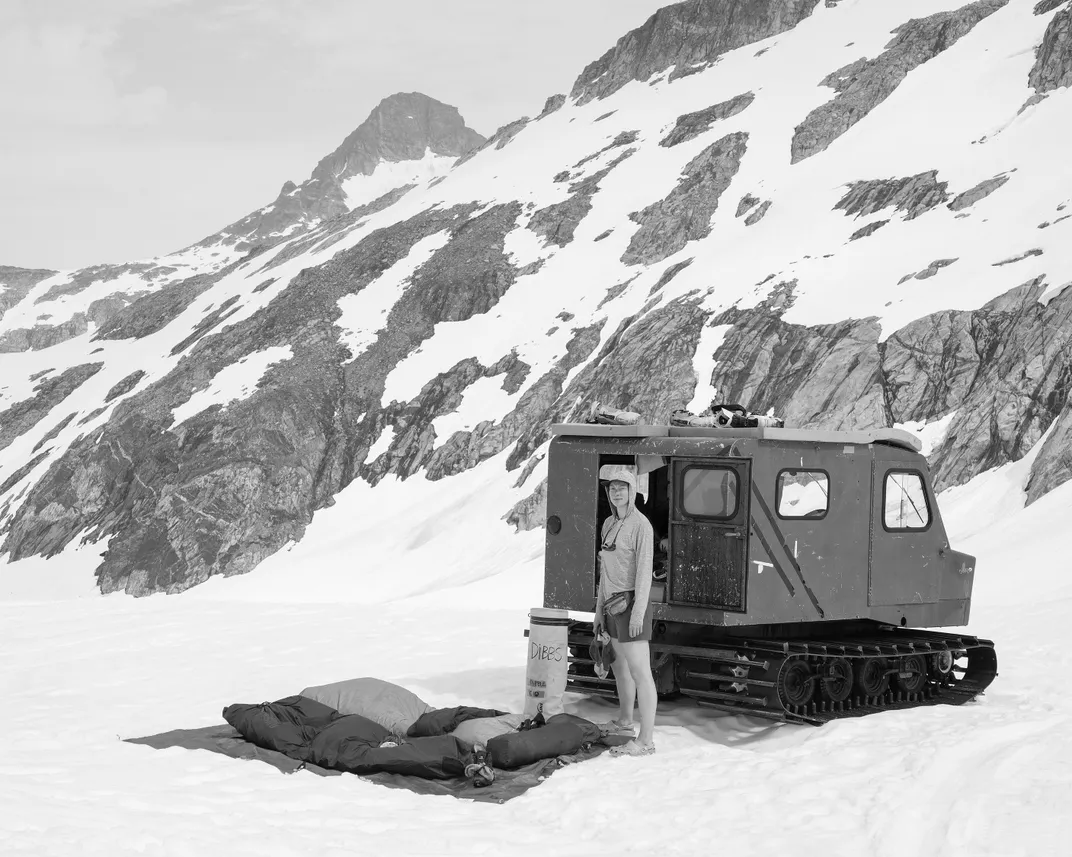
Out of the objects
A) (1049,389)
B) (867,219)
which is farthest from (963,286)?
(867,219)

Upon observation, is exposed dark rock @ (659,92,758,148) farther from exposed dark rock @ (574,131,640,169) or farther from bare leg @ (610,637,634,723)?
bare leg @ (610,637,634,723)

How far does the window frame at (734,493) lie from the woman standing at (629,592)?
67cm

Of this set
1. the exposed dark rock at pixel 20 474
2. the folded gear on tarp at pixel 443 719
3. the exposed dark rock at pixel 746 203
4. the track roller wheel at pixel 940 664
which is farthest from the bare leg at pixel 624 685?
the exposed dark rock at pixel 20 474

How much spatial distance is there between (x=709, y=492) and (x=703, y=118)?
196 feet

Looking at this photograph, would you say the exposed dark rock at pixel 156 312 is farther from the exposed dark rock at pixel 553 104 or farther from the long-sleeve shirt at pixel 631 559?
the long-sleeve shirt at pixel 631 559

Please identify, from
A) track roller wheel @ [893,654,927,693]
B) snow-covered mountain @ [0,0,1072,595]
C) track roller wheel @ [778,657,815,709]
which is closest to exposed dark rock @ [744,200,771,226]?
snow-covered mountain @ [0,0,1072,595]

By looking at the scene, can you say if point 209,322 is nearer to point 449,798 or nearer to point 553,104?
point 553,104

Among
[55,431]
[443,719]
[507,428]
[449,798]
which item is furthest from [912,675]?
[55,431]

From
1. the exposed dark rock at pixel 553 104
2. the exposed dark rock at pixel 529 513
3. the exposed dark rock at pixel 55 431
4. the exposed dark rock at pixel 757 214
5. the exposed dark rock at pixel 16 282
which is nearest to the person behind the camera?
the exposed dark rock at pixel 529 513

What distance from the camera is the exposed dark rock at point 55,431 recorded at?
62.8 meters

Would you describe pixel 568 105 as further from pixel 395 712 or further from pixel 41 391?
pixel 395 712

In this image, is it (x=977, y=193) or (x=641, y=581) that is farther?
(x=977, y=193)

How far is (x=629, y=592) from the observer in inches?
335

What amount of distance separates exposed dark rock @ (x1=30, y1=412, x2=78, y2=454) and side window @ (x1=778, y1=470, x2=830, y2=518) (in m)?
61.1
